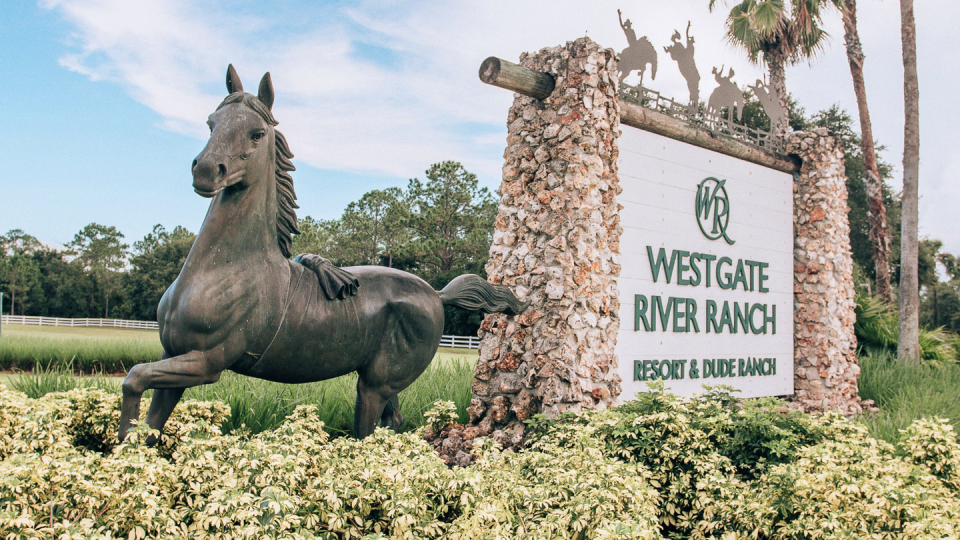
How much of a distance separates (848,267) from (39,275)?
4797 centimetres

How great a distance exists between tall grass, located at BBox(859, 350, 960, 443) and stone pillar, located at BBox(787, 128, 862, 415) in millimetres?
681

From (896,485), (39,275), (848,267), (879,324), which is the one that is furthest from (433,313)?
(39,275)

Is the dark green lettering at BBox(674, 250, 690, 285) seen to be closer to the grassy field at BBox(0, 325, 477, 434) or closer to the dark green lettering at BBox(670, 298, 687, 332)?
the dark green lettering at BBox(670, 298, 687, 332)

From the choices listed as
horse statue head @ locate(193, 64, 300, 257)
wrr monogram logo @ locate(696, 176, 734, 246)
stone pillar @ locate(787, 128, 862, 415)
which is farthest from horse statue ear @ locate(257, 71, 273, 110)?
stone pillar @ locate(787, 128, 862, 415)

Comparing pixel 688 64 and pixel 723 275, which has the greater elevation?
pixel 688 64

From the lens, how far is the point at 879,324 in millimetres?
11242

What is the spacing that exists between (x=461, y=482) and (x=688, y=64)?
5.40 meters

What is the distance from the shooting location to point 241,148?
2650mm

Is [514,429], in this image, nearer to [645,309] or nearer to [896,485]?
[645,309]

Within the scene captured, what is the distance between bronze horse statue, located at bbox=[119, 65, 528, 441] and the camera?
2650 millimetres

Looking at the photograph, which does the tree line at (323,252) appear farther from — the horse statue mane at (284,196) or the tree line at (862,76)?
the horse statue mane at (284,196)

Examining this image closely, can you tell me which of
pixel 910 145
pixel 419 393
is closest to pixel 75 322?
pixel 419 393

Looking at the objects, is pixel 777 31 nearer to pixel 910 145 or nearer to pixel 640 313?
pixel 910 145

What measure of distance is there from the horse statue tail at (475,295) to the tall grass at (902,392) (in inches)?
140
